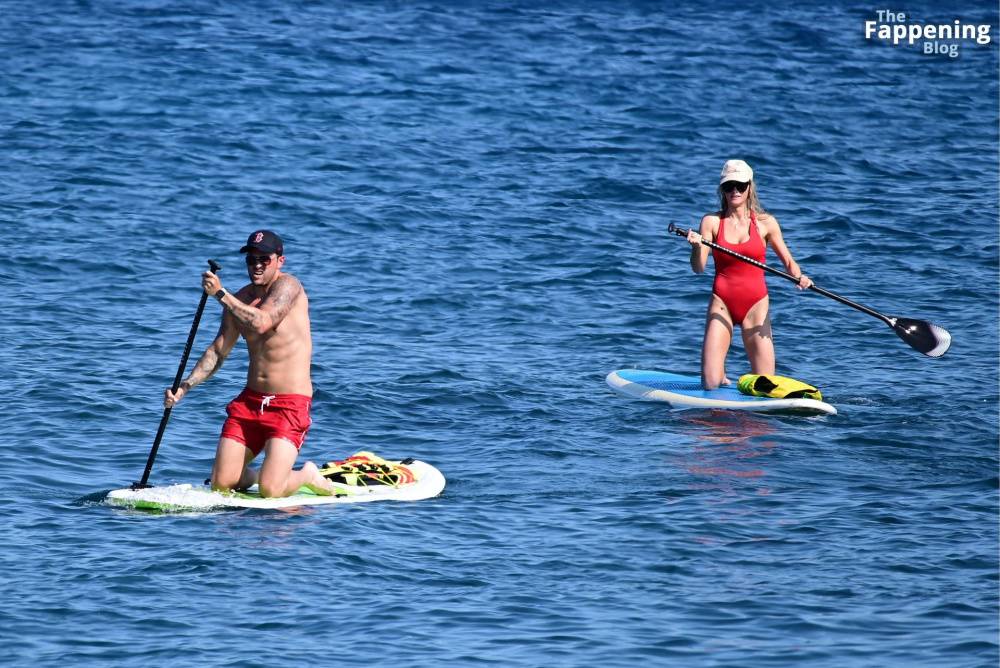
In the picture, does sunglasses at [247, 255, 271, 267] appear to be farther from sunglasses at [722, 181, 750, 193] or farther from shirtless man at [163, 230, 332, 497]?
sunglasses at [722, 181, 750, 193]

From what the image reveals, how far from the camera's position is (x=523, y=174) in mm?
23609

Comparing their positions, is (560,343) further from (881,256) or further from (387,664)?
(387,664)

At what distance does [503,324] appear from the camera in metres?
16.9

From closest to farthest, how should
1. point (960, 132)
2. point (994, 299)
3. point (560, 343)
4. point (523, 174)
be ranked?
point (560, 343), point (994, 299), point (523, 174), point (960, 132)

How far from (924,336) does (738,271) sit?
6.18ft

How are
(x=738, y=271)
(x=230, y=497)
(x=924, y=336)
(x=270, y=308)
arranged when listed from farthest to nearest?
(x=924, y=336) < (x=738, y=271) < (x=230, y=497) < (x=270, y=308)

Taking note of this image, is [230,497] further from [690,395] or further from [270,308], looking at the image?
[690,395]

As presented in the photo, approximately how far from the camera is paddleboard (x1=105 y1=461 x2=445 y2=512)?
10383mm

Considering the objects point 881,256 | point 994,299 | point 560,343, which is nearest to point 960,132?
point 881,256

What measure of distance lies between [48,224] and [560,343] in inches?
295

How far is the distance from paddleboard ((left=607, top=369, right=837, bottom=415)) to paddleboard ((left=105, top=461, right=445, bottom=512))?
3542mm

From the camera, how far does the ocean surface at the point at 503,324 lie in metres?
8.94

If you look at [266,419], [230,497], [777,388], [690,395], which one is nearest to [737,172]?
[777,388]

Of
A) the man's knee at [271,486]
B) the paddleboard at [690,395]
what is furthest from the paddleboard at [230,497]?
the paddleboard at [690,395]
